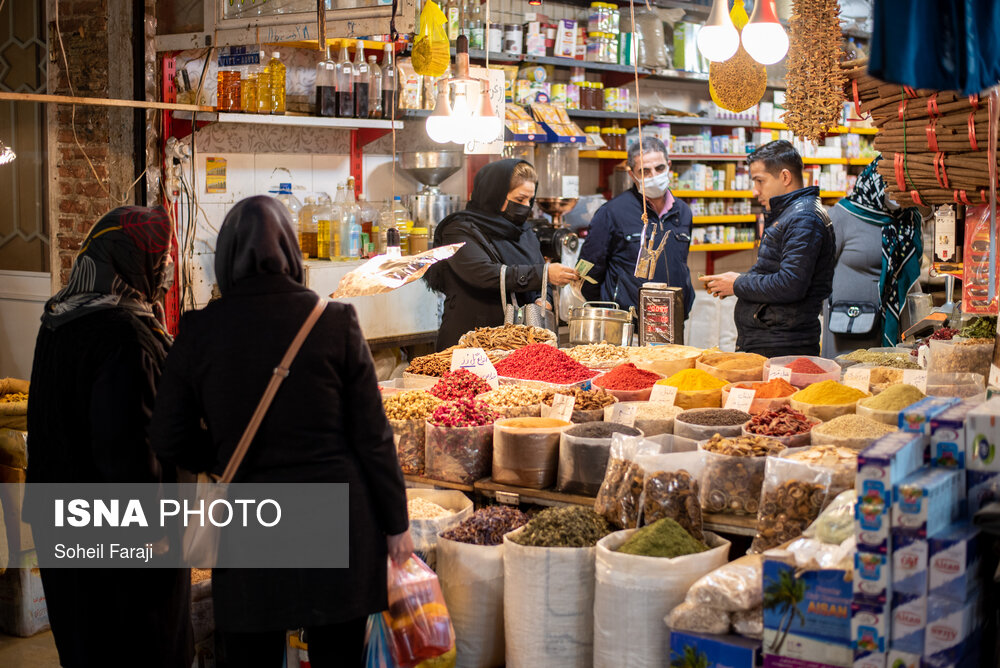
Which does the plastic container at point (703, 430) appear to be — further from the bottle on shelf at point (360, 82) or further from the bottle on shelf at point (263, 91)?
the bottle on shelf at point (360, 82)

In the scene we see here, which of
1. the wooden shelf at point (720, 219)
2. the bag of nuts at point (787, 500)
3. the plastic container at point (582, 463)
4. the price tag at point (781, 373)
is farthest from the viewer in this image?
the wooden shelf at point (720, 219)

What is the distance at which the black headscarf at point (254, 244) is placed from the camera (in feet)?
7.44

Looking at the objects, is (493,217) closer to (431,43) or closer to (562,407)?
(431,43)

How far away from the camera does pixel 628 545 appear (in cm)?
267

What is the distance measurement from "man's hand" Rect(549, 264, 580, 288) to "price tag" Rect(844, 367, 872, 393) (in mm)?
1462

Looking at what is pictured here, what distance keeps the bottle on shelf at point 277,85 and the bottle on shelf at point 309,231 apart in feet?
1.97

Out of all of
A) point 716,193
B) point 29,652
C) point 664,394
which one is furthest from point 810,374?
point 716,193

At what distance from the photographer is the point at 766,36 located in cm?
361

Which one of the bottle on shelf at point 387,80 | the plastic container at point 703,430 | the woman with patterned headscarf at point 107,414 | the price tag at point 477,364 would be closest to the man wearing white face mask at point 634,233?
the bottle on shelf at point 387,80

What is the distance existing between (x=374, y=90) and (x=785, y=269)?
2481 mm

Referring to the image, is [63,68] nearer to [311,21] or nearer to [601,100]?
[311,21]

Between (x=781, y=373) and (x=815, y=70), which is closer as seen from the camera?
(x=815, y=70)

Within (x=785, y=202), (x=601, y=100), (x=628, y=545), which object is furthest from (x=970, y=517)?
(x=601, y=100)

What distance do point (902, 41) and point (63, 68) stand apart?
13.8 feet
